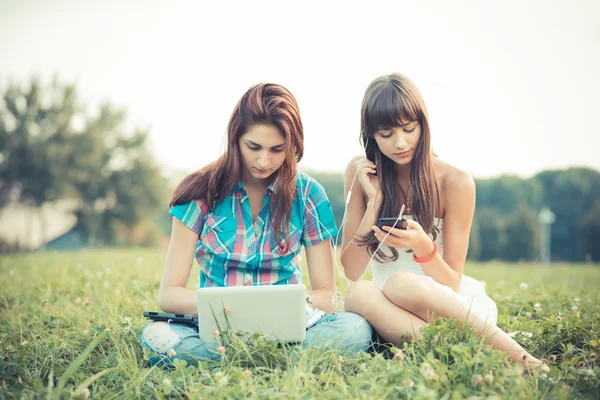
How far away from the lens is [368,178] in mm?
3480

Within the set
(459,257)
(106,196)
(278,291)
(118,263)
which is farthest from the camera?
(106,196)

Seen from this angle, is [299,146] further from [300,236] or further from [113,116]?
[113,116]

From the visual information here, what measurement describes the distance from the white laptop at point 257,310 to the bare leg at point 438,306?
0.55 metres

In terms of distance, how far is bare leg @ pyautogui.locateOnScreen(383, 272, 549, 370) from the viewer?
2660 mm

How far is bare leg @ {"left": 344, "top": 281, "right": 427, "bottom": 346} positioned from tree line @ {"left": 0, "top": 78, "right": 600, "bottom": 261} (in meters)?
21.1

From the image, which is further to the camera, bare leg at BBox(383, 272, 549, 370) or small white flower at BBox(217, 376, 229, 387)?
bare leg at BBox(383, 272, 549, 370)

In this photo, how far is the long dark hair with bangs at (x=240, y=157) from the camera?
306cm

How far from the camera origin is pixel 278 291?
2578mm

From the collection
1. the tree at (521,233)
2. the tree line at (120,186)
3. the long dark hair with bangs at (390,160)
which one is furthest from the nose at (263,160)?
the tree at (521,233)

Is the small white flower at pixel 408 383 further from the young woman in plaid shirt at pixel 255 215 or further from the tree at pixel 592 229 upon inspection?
the tree at pixel 592 229

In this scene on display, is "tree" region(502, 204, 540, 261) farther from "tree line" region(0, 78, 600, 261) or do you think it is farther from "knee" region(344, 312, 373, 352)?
"knee" region(344, 312, 373, 352)

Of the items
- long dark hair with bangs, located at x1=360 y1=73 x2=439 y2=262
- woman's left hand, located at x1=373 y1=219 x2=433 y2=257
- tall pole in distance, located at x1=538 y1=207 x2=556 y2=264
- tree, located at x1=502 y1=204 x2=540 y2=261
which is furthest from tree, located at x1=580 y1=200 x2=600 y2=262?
woman's left hand, located at x1=373 y1=219 x2=433 y2=257

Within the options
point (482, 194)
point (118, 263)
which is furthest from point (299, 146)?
point (482, 194)

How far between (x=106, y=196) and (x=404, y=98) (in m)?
29.8
